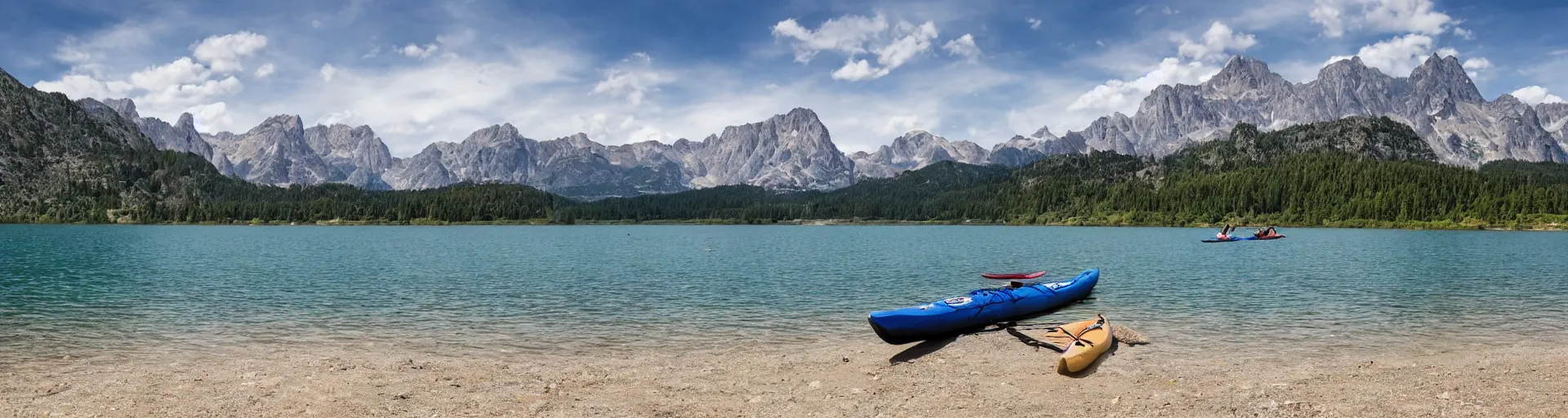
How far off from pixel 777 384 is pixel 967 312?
12.8m

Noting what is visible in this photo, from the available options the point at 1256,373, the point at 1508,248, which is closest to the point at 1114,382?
the point at 1256,373

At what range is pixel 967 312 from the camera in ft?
111

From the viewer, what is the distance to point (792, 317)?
39.6 m

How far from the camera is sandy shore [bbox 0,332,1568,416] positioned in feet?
64.2

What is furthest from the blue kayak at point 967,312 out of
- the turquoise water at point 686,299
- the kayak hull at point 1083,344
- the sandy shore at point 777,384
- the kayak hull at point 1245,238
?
the kayak hull at point 1245,238

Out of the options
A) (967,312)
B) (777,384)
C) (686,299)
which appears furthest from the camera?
(686,299)

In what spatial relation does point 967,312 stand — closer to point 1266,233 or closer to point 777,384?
point 777,384

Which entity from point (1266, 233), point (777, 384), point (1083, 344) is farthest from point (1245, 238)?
point (777, 384)

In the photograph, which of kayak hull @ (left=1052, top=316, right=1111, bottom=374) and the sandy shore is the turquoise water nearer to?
kayak hull @ (left=1052, top=316, right=1111, bottom=374)

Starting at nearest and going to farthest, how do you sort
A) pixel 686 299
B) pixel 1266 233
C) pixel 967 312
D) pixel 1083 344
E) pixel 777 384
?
1. pixel 777 384
2. pixel 1083 344
3. pixel 967 312
4. pixel 686 299
5. pixel 1266 233

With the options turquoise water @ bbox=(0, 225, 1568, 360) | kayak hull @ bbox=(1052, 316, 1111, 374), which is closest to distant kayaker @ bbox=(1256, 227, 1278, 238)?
turquoise water @ bbox=(0, 225, 1568, 360)

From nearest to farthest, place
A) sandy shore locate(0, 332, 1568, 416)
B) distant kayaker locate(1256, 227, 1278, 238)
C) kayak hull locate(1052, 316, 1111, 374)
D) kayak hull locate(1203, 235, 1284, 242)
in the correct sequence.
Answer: sandy shore locate(0, 332, 1568, 416) → kayak hull locate(1052, 316, 1111, 374) → kayak hull locate(1203, 235, 1284, 242) → distant kayaker locate(1256, 227, 1278, 238)

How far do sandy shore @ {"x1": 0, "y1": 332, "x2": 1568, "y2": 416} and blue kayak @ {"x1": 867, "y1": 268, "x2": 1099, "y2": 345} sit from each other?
40.4 inches

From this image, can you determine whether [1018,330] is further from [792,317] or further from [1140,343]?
[792,317]
